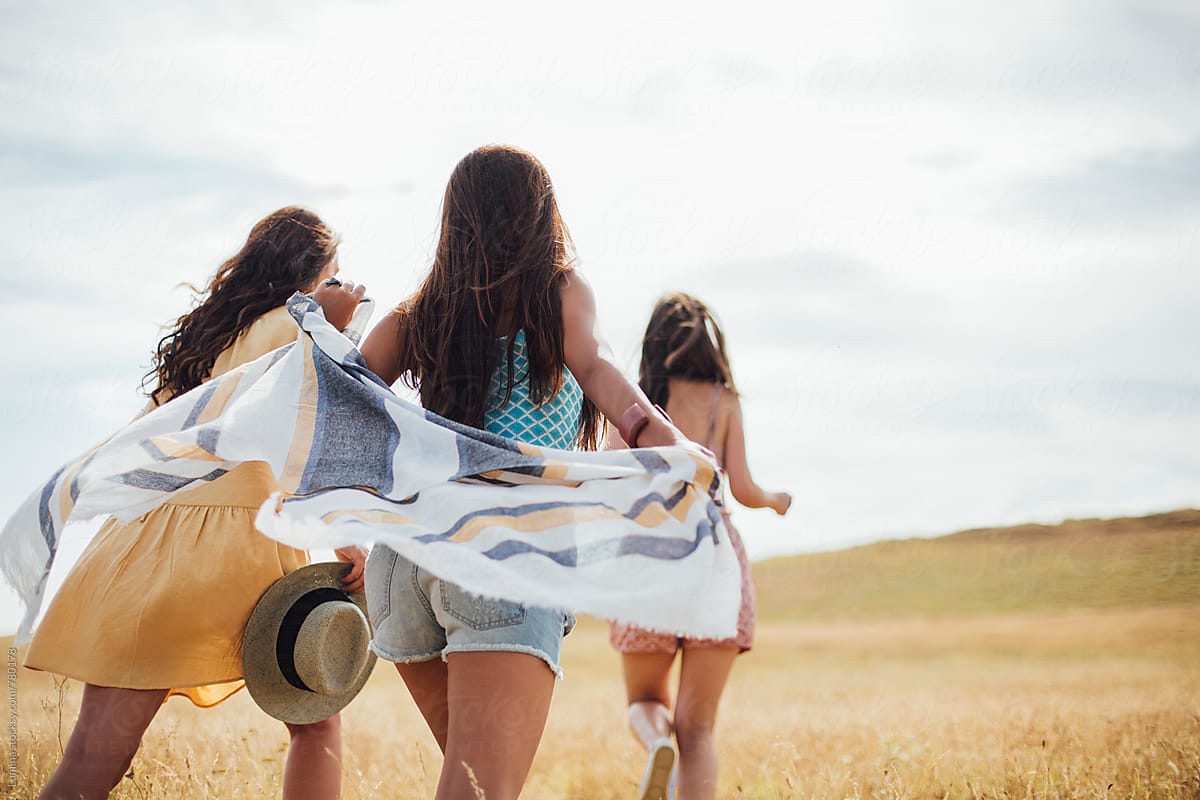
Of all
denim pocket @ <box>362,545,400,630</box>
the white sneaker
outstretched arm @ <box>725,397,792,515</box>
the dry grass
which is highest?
outstretched arm @ <box>725,397,792,515</box>

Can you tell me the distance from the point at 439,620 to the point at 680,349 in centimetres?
249

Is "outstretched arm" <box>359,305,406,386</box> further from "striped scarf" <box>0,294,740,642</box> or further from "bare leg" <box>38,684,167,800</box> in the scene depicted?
"bare leg" <box>38,684,167,800</box>

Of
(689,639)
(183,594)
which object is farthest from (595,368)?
(689,639)

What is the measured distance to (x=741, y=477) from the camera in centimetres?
452

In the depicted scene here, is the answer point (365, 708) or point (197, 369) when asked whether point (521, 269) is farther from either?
point (365, 708)

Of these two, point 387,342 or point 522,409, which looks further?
point 387,342

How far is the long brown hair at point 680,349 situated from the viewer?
177 inches

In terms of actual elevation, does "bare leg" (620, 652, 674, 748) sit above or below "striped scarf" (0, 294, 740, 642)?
below

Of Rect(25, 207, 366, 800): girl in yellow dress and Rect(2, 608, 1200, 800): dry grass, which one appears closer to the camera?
Rect(25, 207, 366, 800): girl in yellow dress

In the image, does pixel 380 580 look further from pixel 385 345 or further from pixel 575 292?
pixel 575 292

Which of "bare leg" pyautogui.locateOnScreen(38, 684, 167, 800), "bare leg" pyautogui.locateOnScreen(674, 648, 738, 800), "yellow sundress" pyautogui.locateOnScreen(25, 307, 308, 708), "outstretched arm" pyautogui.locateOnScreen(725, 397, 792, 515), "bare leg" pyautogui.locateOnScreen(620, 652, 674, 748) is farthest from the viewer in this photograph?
"outstretched arm" pyautogui.locateOnScreen(725, 397, 792, 515)

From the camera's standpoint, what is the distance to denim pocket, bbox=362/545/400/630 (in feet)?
7.90

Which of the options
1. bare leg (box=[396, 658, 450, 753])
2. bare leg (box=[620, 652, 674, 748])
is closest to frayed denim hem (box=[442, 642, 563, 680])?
bare leg (box=[396, 658, 450, 753])

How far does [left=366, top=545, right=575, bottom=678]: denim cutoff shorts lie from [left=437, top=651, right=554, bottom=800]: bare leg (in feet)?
0.12
